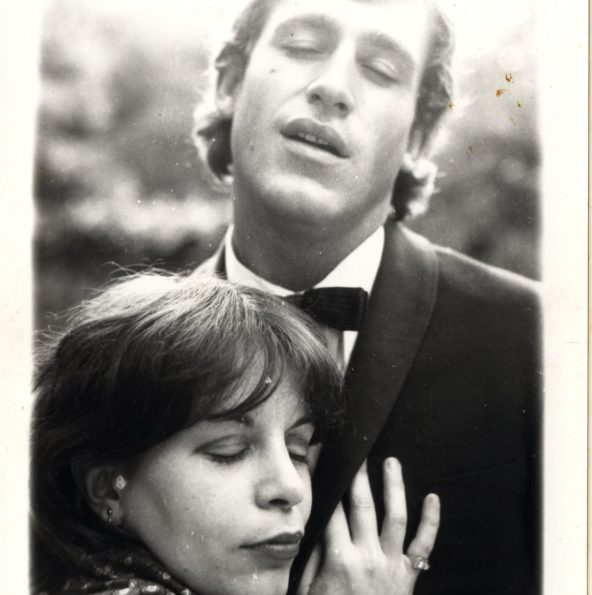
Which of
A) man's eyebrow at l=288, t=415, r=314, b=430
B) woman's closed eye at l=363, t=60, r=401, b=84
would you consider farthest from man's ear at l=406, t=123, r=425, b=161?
man's eyebrow at l=288, t=415, r=314, b=430

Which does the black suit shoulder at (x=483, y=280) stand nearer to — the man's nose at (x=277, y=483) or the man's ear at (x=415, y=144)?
the man's ear at (x=415, y=144)

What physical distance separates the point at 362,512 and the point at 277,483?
225 mm

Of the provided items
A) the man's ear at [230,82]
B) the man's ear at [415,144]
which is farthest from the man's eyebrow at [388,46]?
the man's ear at [230,82]

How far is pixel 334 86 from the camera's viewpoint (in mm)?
1721

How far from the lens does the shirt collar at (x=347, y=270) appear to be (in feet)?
5.71

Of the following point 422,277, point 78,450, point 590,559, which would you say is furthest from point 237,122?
point 590,559

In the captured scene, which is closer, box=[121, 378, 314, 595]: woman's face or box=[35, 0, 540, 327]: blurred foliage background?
box=[121, 378, 314, 595]: woman's face

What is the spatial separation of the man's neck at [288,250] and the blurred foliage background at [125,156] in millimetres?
60

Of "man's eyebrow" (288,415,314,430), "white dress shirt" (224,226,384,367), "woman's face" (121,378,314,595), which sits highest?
"white dress shirt" (224,226,384,367)

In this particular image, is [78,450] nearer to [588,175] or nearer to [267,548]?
[267,548]

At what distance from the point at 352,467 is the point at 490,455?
290mm

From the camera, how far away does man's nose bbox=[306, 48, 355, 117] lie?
5.64 ft

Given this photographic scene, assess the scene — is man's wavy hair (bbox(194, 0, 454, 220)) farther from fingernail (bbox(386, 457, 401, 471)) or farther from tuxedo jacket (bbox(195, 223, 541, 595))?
fingernail (bbox(386, 457, 401, 471))

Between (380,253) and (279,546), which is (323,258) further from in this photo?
(279,546)
